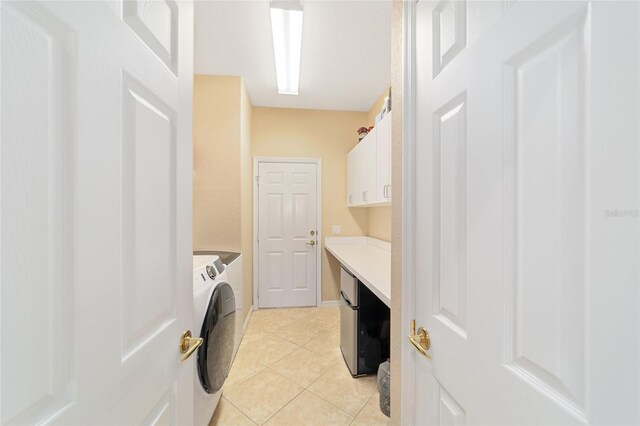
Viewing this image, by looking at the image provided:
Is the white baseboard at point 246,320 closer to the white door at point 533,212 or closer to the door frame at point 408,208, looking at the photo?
the door frame at point 408,208

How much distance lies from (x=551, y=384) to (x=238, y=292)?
243 cm

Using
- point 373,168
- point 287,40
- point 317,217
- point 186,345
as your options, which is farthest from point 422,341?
point 317,217

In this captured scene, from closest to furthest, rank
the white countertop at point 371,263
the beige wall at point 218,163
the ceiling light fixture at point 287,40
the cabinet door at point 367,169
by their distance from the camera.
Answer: the white countertop at point 371,263 → the ceiling light fixture at point 287,40 → the cabinet door at point 367,169 → the beige wall at point 218,163

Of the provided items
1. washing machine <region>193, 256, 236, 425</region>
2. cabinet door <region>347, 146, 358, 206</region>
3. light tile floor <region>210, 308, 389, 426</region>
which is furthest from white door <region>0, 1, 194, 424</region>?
cabinet door <region>347, 146, 358, 206</region>

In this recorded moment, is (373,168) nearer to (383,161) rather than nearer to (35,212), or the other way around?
(383,161)

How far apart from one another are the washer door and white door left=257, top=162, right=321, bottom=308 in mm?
1833

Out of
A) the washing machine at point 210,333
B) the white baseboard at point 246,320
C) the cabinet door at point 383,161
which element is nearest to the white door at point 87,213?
the washing machine at point 210,333

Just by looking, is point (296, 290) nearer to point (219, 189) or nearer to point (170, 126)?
point (219, 189)

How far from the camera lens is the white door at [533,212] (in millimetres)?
343

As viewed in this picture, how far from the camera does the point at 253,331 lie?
2.81 meters

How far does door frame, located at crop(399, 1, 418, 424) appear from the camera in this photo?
868mm

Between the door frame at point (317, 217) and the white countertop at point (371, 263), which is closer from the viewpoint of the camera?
the white countertop at point (371, 263)

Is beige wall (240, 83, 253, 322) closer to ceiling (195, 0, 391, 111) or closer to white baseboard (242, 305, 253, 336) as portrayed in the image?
white baseboard (242, 305, 253, 336)

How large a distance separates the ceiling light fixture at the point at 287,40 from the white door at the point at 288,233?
113cm
